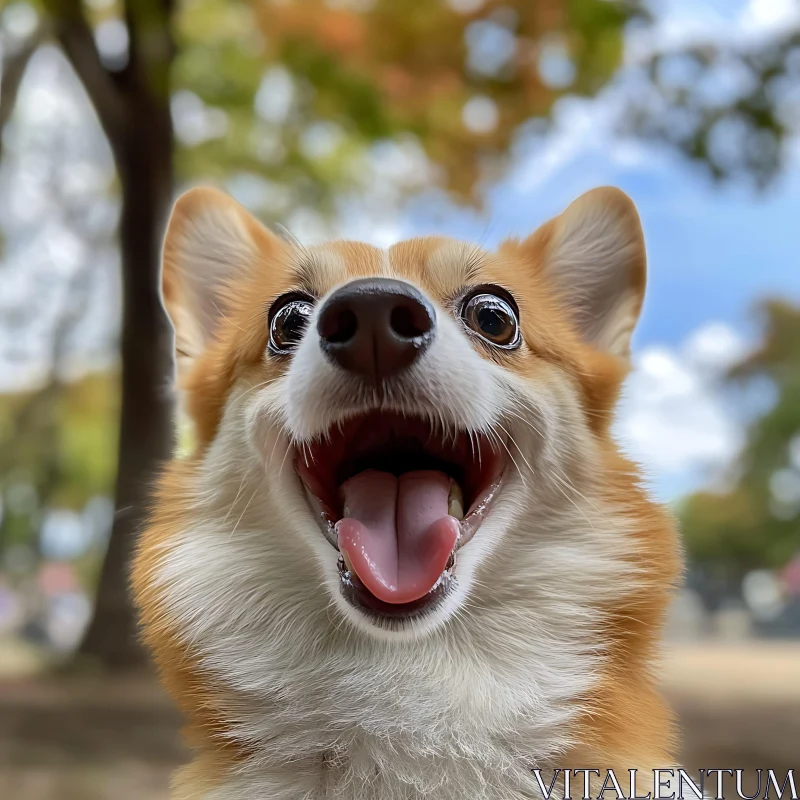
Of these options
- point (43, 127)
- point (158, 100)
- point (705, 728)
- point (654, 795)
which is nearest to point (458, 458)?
point (654, 795)

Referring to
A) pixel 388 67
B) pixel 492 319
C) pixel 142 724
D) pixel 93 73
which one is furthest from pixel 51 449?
pixel 492 319

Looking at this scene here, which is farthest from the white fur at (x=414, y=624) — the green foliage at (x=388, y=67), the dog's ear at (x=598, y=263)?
the green foliage at (x=388, y=67)

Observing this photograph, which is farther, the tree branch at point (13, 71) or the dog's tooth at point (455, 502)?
the tree branch at point (13, 71)

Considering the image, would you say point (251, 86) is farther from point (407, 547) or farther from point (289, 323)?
point (407, 547)

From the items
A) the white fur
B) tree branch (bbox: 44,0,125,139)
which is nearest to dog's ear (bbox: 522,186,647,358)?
the white fur

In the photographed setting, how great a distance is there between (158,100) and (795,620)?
2.37 m

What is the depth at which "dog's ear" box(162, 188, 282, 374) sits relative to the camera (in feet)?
3.57

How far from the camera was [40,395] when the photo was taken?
9.51ft

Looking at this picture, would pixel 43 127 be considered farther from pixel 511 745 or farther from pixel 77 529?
pixel 511 745

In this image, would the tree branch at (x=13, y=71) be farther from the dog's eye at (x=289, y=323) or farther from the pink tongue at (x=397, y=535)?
the pink tongue at (x=397, y=535)

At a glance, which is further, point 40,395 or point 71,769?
point 40,395

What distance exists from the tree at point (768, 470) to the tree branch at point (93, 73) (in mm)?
1987

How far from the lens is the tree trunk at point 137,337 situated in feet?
6.95

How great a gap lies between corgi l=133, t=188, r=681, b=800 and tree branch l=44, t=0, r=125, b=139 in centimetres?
153
